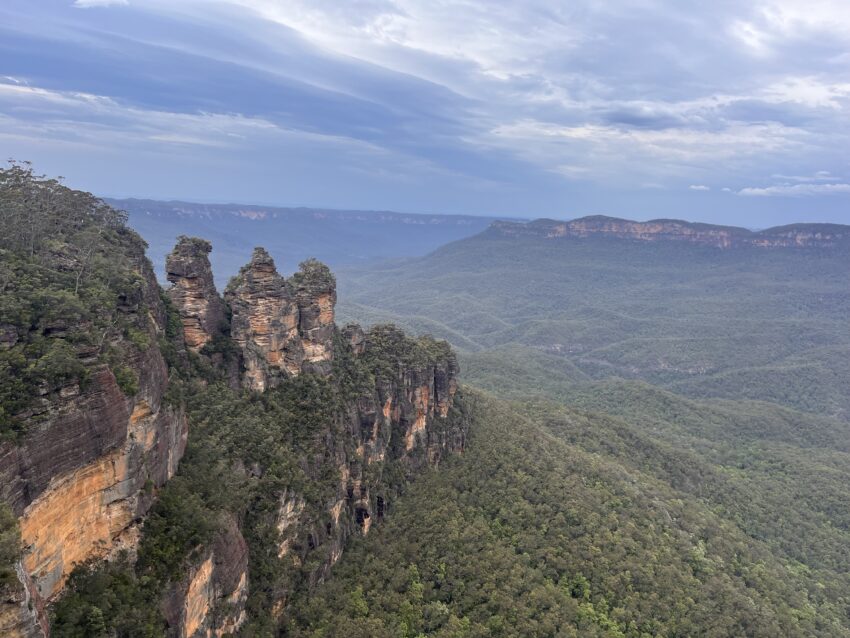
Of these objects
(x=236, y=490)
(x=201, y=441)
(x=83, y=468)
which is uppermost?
(x=83, y=468)

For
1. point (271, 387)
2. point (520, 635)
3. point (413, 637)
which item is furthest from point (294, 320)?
point (520, 635)

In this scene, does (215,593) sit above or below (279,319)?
below

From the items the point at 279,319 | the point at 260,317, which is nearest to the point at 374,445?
the point at 279,319

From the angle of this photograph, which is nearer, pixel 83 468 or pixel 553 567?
pixel 83 468

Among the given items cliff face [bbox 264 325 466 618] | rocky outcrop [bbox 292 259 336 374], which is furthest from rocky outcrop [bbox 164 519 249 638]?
rocky outcrop [bbox 292 259 336 374]

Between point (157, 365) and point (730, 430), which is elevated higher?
point (157, 365)

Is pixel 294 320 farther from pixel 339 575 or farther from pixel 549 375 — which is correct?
pixel 549 375

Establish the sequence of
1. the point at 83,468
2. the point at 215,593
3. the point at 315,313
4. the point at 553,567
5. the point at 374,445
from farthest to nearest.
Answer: the point at 374,445 < the point at 315,313 < the point at 553,567 < the point at 215,593 < the point at 83,468

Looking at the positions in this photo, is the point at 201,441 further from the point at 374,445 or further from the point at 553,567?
the point at 553,567
